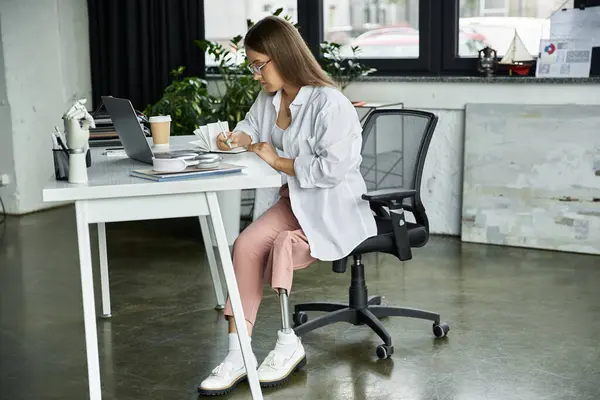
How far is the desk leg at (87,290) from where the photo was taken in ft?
8.54

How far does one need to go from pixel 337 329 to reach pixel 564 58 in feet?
7.47

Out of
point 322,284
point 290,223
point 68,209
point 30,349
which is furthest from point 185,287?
point 68,209

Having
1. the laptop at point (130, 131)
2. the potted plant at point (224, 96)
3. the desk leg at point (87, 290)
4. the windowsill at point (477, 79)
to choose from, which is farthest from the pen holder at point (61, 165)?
the windowsill at point (477, 79)

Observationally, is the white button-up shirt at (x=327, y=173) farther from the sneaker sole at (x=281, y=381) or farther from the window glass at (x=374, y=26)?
the window glass at (x=374, y=26)

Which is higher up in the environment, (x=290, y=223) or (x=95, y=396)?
(x=290, y=223)

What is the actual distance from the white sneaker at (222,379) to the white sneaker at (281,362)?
0.08 meters

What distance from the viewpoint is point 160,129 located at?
11.2 ft

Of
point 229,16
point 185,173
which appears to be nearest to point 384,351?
point 185,173

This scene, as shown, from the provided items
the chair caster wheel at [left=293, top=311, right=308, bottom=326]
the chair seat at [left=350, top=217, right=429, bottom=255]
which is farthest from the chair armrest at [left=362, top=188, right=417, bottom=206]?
the chair caster wheel at [left=293, top=311, right=308, bottom=326]

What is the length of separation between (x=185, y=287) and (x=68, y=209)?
2252mm

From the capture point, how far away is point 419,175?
349 centimetres

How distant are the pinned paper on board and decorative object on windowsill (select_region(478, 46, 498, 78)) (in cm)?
27

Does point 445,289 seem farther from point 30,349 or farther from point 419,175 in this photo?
point 30,349

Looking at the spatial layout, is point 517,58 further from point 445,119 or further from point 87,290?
point 87,290
